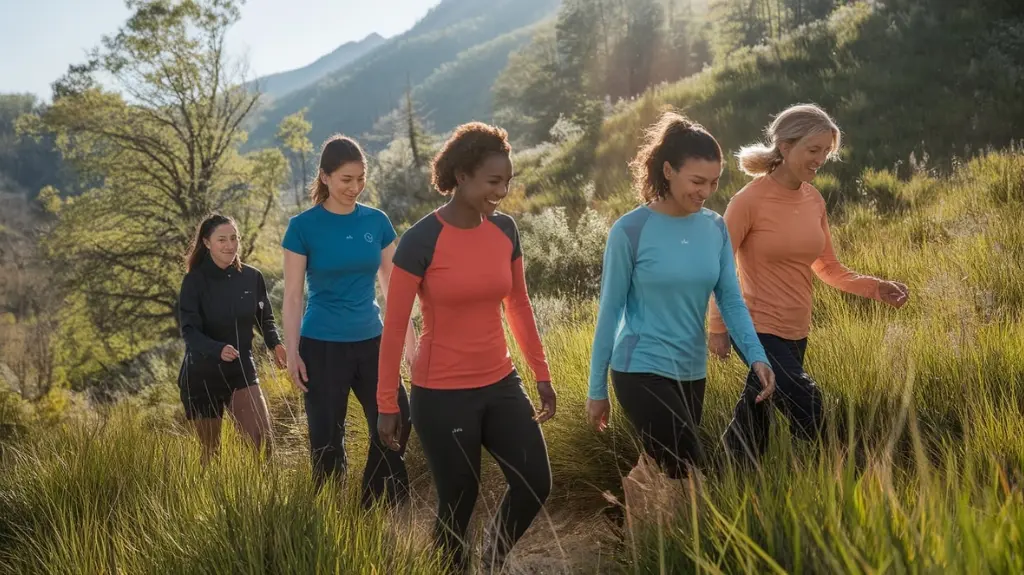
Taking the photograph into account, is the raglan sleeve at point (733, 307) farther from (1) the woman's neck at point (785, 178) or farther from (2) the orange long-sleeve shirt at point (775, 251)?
(1) the woman's neck at point (785, 178)

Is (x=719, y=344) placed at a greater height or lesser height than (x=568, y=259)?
greater

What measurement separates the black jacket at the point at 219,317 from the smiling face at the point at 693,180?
3.19 metres

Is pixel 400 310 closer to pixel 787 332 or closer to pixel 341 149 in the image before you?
pixel 341 149

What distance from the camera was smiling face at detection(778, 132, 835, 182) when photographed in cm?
348

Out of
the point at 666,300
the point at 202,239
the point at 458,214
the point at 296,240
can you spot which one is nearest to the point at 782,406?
the point at 666,300

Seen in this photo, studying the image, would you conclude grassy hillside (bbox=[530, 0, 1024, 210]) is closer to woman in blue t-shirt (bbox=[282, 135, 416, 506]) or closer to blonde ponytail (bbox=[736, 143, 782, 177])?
blonde ponytail (bbox=[736, 143, 782, 177])

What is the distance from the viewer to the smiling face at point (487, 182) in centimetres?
306

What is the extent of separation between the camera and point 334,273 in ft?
13.9

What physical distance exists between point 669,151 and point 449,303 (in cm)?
114

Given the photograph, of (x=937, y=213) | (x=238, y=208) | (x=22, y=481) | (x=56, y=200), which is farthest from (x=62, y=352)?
(x=937, y=213)

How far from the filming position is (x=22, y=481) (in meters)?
3.99

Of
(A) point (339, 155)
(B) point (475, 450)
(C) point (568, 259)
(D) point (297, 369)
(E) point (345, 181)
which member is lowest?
(C) point (568, 259)

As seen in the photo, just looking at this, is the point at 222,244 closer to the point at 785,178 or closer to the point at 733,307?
the point at 733,307

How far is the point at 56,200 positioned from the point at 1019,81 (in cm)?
2650
